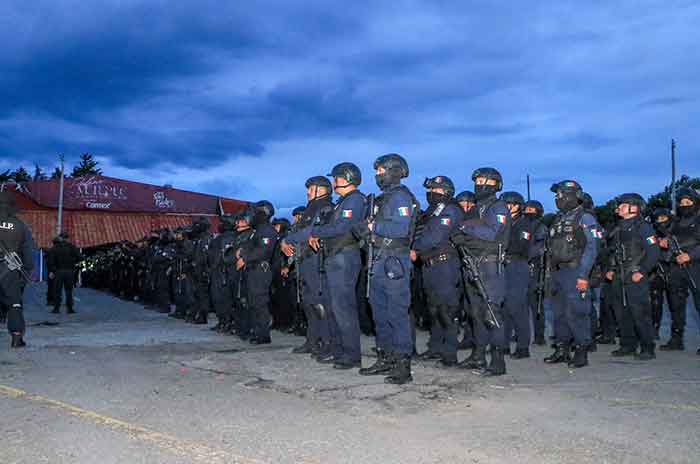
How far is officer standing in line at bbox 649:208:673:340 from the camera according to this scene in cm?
1041

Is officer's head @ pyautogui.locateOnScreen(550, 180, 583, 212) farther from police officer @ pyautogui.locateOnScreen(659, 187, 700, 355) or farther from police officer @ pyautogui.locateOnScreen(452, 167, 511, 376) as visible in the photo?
police officer @ pyautogui.locateOnScreen(659, 187, 700, 355)

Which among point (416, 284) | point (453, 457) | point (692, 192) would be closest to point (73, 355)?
point (416, 284)

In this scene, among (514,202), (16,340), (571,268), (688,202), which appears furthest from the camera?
(688,202)

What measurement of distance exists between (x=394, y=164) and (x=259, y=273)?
11.8 ft

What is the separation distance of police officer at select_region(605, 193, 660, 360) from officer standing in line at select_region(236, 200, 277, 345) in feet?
15.3

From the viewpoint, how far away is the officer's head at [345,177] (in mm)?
7715

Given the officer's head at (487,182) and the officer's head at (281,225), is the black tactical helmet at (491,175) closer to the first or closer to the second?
the officer's head at (487,182)

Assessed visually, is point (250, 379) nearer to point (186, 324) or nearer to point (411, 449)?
point (411, 449)

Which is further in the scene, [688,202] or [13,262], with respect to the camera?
[688,202]

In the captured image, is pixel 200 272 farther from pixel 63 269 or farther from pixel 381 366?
pixel 381 366

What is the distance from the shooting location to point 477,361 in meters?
7.77

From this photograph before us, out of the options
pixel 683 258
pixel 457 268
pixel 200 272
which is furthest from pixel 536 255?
pixel 200 272

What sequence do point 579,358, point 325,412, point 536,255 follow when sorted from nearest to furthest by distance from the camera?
point 325,412 → point 579,358 → point 536,255

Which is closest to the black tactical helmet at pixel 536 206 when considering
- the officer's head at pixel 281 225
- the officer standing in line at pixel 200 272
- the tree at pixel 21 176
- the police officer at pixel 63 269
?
the officer's head at pixel 281 225
